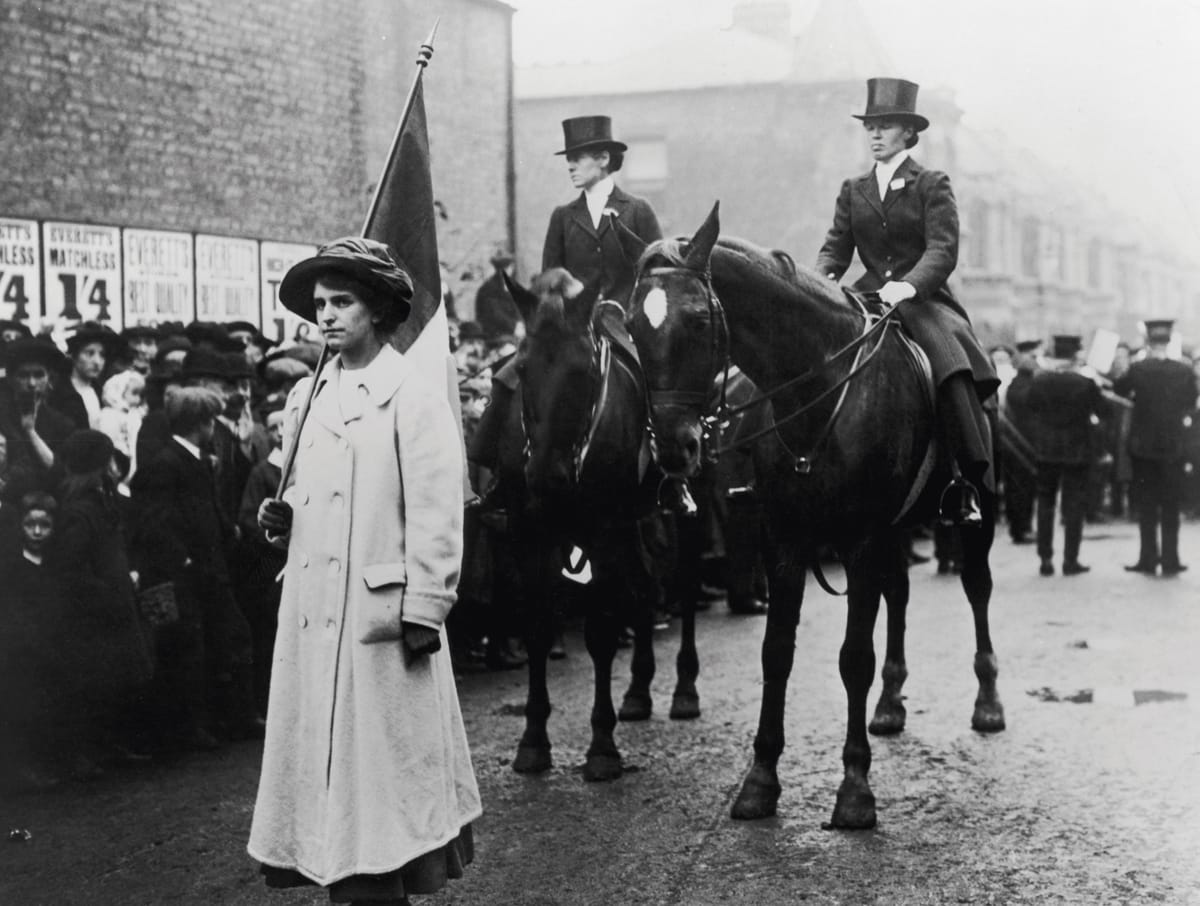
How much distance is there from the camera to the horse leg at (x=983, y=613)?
812 cm

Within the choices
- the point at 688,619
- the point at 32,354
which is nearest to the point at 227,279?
the point at 32,354

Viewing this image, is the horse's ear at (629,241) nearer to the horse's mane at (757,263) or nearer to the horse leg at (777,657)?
the horse's mane at (757,263)

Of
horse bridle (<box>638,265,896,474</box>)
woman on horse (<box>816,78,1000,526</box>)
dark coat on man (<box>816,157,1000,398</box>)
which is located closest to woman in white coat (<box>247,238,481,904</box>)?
horse bridle (<box>638,265,896,474</box>)

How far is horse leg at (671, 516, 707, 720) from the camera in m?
8.56

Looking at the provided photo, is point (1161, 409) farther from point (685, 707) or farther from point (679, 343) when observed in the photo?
point (679, 343)

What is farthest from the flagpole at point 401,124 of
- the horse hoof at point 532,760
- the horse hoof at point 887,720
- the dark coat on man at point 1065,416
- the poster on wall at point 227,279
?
the dark coat on man at point 1065,416

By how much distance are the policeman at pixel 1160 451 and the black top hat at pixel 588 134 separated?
29.1ft

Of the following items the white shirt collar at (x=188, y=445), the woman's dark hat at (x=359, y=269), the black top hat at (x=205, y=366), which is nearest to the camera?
the woman's dark hat at (x=359, y=269)

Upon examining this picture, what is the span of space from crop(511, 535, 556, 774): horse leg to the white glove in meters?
2.12

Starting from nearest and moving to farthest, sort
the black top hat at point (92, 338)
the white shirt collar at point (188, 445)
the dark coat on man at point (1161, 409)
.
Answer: the white shirt collar at point (188, 445)
the black top hat at point (92, 338)
the dark coat on man at point (1161, 409)

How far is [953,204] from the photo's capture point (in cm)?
743

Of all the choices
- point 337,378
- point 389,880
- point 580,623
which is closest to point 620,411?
point 337,378

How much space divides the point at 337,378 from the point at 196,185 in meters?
12.6

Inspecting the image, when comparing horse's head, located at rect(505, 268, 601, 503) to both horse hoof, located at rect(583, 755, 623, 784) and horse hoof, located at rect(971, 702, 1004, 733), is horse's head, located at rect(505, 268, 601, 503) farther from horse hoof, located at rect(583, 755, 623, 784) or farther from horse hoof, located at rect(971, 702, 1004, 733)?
horse hoof, located at rect(971, 702, 1004, 733)
